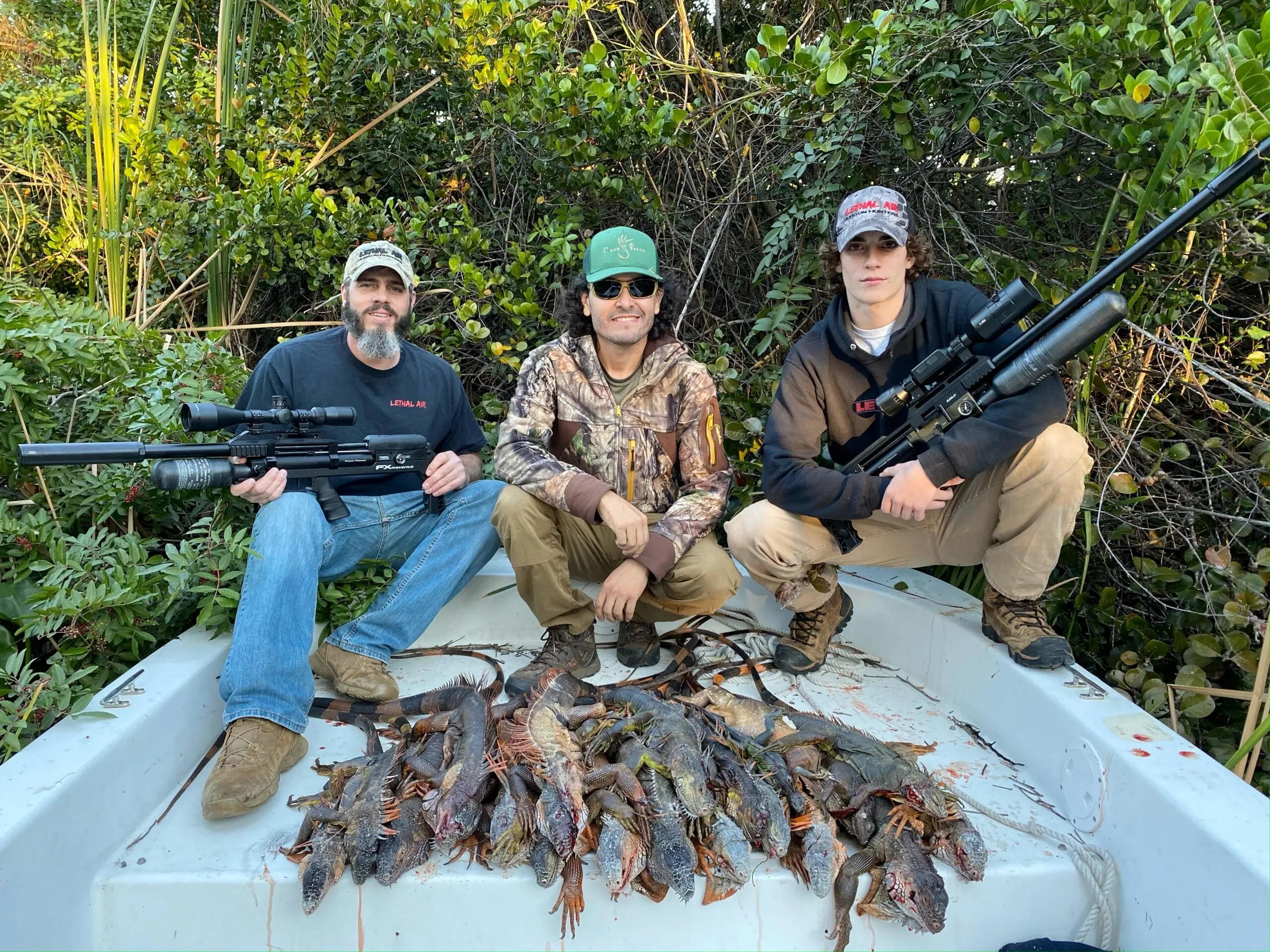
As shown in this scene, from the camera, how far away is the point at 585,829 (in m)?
2.21

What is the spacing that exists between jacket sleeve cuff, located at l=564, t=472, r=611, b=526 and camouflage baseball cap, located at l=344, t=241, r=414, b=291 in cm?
132

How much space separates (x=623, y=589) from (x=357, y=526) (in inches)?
45.6

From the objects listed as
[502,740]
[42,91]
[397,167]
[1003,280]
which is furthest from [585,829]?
[42,91]

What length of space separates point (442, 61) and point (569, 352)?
2.44 meters

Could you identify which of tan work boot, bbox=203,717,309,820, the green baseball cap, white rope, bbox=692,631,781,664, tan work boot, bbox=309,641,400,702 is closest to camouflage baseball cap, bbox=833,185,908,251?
the green baseball cap

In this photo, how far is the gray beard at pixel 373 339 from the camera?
3.62 m

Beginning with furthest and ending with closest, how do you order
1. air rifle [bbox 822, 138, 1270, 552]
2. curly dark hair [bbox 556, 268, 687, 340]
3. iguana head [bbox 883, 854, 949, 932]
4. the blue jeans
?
curly dark hair [bbox 556, 268, 687, 340], the blue jeans, air rifle [bbox 822, 138, 1270, 552], iguana head [bbox 883, 854, 949, 932]

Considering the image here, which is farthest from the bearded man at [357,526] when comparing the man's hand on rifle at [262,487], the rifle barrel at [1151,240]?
the rifle barrel at [1151,240]

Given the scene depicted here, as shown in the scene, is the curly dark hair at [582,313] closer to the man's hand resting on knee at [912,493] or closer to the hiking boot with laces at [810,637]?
the man's hand resting on knee at [912,493]

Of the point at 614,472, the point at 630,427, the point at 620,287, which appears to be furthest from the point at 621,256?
the point at 614,472

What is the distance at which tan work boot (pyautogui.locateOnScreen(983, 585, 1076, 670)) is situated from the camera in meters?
2.84

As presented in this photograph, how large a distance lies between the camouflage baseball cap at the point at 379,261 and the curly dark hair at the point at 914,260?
74.2 inches

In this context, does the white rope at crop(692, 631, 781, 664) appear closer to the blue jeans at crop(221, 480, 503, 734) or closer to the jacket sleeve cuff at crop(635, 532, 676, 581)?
the jacket sleeve cuff at crop(635, 532, 676, 581)

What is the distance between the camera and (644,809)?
88.9 inches
